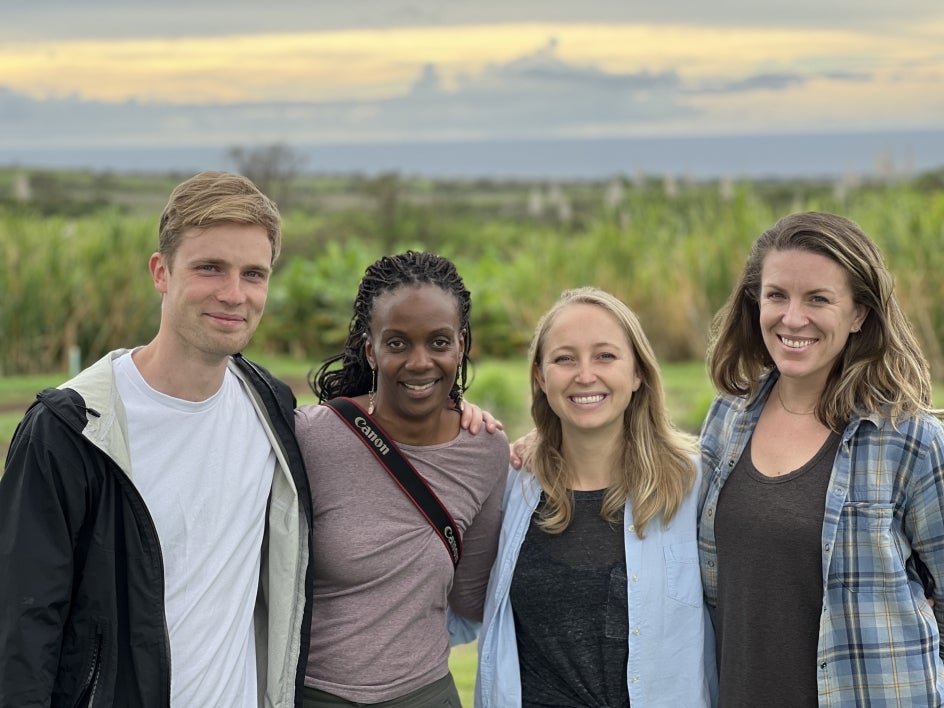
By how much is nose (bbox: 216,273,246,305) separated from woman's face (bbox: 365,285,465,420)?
467mm

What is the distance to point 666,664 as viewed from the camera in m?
3.37

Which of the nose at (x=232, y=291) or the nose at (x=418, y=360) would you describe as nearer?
the nose at (x=232, y=291)

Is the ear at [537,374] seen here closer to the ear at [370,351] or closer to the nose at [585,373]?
the nose at [585,373]

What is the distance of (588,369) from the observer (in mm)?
3529

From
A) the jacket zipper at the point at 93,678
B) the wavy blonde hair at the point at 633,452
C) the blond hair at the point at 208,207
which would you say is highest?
the blond hair at the point at 208,207

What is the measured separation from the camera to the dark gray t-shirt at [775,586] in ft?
10.5

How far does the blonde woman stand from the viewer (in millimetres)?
3363

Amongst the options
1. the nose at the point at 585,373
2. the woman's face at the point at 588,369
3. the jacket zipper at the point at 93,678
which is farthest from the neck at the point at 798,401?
the jacket zipper at the point at 93,678

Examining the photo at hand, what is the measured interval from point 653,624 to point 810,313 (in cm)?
99

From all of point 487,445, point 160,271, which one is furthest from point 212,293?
point 487,445

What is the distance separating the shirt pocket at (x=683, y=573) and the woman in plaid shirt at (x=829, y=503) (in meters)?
0.03

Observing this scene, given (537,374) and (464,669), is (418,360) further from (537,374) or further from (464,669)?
(464,669)

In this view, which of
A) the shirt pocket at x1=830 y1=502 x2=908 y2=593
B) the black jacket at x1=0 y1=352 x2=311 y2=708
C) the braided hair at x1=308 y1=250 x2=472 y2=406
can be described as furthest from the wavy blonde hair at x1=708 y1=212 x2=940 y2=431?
the black jacket at x1=0 y1=352 x2=311 y2=708

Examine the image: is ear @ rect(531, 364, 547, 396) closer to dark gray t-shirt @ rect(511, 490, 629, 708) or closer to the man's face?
dark gray t-shirt @ rect(511, 490, 629, 708)
